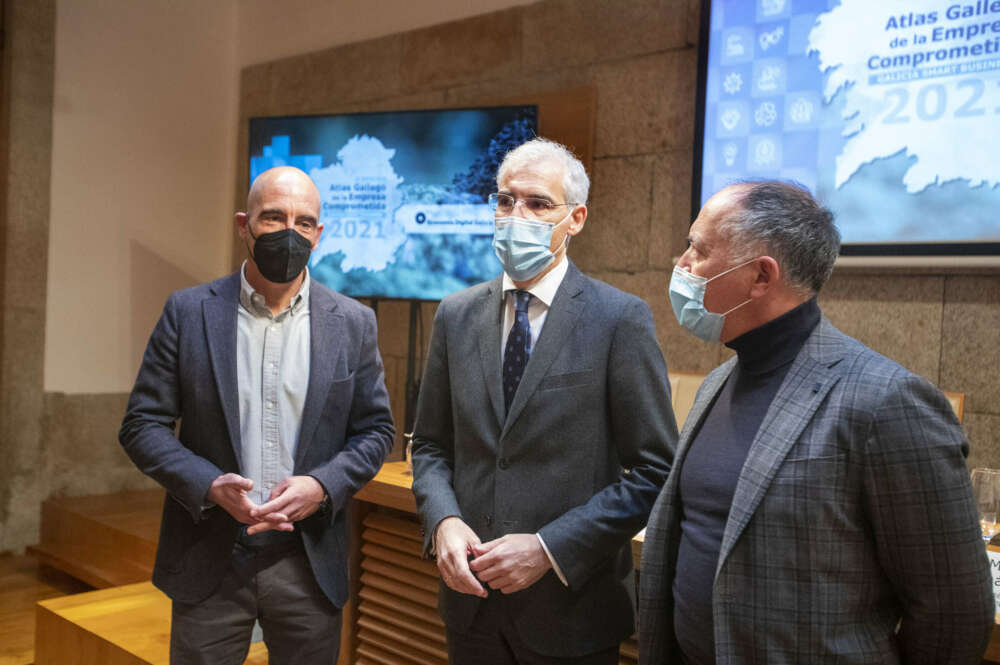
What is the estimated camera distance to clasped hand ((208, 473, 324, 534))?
1.80 m

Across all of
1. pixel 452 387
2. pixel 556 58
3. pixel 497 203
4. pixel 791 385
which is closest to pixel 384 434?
pixel 452 387

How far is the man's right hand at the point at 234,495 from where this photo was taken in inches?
70.2

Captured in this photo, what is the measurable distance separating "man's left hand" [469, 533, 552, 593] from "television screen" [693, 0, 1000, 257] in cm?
190

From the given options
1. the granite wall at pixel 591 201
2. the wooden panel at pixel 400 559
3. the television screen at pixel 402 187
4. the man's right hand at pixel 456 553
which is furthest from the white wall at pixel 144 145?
the man's right hand at pixel 456 553

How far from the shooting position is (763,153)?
10.8ft

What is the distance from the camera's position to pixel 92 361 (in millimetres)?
4953

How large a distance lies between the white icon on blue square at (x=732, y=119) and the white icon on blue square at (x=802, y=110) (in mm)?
167

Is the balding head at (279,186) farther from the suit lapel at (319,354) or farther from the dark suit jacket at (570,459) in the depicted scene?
the dark suit jacket at (570,459)

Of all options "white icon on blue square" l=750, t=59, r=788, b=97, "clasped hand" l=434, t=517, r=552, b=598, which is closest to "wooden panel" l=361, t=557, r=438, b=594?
"clasped hand" l=434, t=517, r=552, b=598

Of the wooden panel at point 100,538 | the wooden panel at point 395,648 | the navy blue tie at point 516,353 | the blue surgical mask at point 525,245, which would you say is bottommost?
the wooden panel at point 100,538

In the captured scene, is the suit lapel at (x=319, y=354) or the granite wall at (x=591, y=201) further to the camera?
the granite wall at (x=591, y=201)

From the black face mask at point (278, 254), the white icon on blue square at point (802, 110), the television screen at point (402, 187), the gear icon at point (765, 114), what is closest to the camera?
the black face mask at point (278, 254)

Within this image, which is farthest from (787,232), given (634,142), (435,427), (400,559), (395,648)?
(634,142)

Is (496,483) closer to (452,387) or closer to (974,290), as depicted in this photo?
(452,387)
